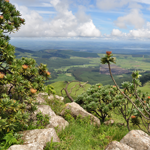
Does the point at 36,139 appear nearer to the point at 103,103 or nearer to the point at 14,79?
the point at 14,79

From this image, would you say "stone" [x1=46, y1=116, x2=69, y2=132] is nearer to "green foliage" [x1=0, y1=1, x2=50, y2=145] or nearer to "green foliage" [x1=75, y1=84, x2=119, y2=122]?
"green foliage" [x1=0, y1=1, x2=50, y2=145]

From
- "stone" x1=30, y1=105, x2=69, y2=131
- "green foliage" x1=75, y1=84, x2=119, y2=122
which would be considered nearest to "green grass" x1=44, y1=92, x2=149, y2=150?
"stone" x1=30, y1=105, x2=69, y2=131

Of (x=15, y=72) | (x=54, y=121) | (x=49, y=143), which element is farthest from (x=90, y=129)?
(x=15, y=72)

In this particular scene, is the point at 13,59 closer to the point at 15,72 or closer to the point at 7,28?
the point at 15,72

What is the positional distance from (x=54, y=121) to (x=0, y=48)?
5.83 metres

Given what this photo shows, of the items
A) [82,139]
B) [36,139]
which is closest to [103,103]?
[82,139]

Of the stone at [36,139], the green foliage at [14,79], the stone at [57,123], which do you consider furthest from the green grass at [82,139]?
the green foliage at [14,79]

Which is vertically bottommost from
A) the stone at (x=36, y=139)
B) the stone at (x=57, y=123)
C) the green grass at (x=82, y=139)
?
the green grass at (x=82, y=139)

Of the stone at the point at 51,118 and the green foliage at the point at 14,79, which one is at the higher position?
the green foliage at the point at 14,79

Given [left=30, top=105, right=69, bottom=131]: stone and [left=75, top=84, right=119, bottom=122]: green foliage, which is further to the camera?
[left=75, top=84, right=119, bottom=122]: green foliage

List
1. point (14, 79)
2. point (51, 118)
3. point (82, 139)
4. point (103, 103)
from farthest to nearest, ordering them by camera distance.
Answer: point (103, 103)
point (51, 118)
point (82, 139)
point (14, 79)

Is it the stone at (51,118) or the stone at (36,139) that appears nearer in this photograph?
the stone at (36,139)

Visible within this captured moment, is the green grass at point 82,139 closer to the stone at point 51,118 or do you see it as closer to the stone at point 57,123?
the stone at point 57,123

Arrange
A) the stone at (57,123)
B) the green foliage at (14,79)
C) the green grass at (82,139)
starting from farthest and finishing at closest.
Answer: the stone at (57,123), the green grass at (82,139), the green foliage at (14,79)
